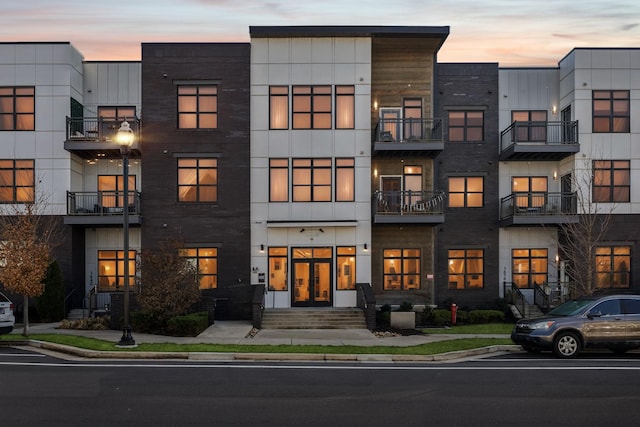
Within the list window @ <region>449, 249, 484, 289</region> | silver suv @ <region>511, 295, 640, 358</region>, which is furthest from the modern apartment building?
silver suv @ <region>511, 295, 640, 358</region>

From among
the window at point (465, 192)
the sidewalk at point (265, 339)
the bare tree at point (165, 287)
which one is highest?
the window at point (465, 192)

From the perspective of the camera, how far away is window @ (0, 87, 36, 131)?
27188 millimetres

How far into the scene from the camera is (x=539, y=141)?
2928 centimetres

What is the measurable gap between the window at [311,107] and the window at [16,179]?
1181cm

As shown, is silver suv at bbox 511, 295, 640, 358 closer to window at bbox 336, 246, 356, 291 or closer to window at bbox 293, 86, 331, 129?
window at bbox 336, 246, 356, 291

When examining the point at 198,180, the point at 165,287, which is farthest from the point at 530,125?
the point at 165,287

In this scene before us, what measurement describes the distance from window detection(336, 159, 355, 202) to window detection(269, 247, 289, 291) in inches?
135

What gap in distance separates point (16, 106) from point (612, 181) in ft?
88.4

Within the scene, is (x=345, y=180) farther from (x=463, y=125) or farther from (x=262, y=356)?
(x=262, y=356)

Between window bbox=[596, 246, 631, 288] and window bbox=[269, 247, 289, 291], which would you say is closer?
window bbox=[269, 247, 289, 291]

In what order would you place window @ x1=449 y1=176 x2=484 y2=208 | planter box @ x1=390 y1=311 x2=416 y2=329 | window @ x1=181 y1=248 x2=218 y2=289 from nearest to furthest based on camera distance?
planter box @ x1=390 y1=311 x2=416 y2=329, window @ x1=181 y1=248 x2=218 y2=289, window @ x1=449 y1=176 x2=484 y2=208

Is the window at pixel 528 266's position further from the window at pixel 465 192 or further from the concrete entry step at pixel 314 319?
the concrete entry step at pixel 314 319

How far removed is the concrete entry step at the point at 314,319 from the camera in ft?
79.0

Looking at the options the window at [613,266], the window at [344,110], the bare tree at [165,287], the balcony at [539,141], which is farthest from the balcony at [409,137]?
the bare tree at [165,287]
